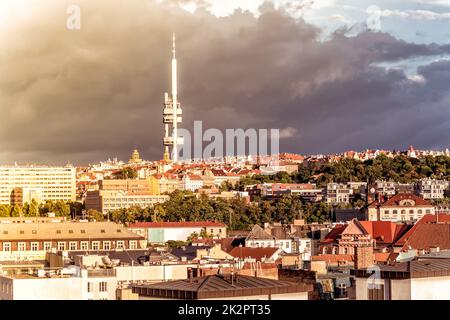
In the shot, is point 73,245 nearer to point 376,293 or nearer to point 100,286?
point 100,286

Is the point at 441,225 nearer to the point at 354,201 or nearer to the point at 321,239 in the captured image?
the point at 321,239

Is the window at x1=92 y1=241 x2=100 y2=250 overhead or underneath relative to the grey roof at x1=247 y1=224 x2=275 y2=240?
underneath

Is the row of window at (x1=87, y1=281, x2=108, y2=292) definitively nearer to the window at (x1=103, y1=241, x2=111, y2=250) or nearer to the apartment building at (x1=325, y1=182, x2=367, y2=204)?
the window at (x1=103, y1=241, x2=111, y2=250)

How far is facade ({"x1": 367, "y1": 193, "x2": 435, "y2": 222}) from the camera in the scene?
65.8m

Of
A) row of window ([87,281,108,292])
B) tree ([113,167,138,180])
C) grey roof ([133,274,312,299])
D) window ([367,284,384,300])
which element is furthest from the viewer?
tree ([113,167,138,180])

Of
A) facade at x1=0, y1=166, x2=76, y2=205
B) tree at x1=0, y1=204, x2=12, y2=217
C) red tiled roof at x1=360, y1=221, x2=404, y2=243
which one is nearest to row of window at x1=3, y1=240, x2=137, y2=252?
red tiled roof at x1=360, y1=221, x2=404, y2=243

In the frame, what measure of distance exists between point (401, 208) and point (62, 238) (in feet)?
96.3

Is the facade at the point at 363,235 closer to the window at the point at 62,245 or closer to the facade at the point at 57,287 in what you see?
the window at the point at 62,245

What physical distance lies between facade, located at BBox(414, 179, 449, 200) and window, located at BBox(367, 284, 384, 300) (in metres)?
64.2

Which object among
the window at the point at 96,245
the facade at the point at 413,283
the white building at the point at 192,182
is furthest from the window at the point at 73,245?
the white building at the point at 192,182

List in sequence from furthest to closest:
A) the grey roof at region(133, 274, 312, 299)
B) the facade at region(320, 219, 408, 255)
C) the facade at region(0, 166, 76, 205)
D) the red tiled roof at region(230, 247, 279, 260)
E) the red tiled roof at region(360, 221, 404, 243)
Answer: the facade at region(0, 166, 76, 205), the red tiled roof at region(360, 221, 404, 243), the facade at region(320, 219, 408, 255), the red tiled roof at region(230, 247, 279, 260), the grey roof at region(133, 274, 312, 299)

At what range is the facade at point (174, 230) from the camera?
192 feet
